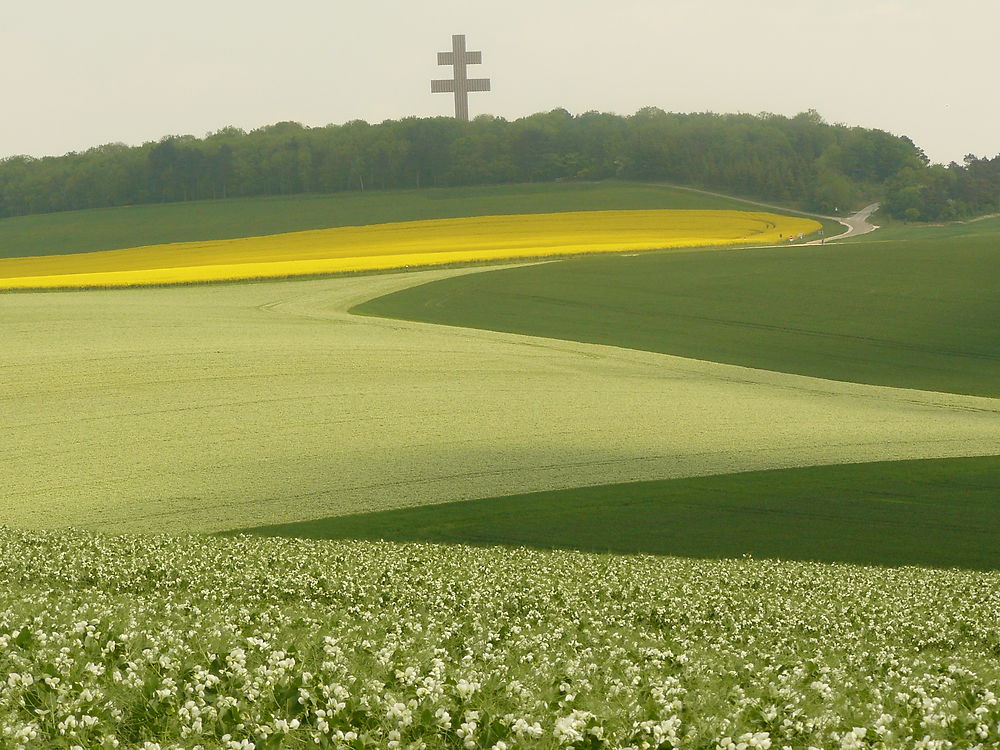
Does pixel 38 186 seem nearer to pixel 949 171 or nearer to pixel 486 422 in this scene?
pixel 949 171

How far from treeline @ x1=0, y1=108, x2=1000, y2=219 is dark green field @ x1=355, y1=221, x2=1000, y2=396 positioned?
6050 cm

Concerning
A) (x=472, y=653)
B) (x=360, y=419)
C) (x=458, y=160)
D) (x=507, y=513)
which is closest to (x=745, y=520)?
(x=507, y=513)

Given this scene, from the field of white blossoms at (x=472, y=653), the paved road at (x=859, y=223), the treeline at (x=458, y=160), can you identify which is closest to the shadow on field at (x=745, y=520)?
the field of white blossoms at (x=472, y=653)

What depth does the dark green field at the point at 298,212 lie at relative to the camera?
103 metres

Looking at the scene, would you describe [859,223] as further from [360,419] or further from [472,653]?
[472,653]

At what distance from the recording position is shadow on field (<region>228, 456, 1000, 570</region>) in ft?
64.0

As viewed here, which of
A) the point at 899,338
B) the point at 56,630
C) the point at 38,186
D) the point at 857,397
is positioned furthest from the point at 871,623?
the point at 38,186

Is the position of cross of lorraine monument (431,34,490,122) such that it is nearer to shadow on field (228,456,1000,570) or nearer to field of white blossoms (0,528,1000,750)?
shadow on field (228,456,1000,570)

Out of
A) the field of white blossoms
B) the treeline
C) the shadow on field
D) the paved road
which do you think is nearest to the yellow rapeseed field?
the paved road

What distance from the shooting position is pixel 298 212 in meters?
112

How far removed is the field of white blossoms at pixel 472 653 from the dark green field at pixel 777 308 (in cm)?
2899

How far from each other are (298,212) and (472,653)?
4251 inches

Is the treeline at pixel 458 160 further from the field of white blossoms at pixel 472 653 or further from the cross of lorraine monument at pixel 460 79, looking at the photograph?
the field of white blossoms at pixel 472 653

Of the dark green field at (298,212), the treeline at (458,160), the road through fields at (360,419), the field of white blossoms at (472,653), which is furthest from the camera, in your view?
the treeline at (458,160)
